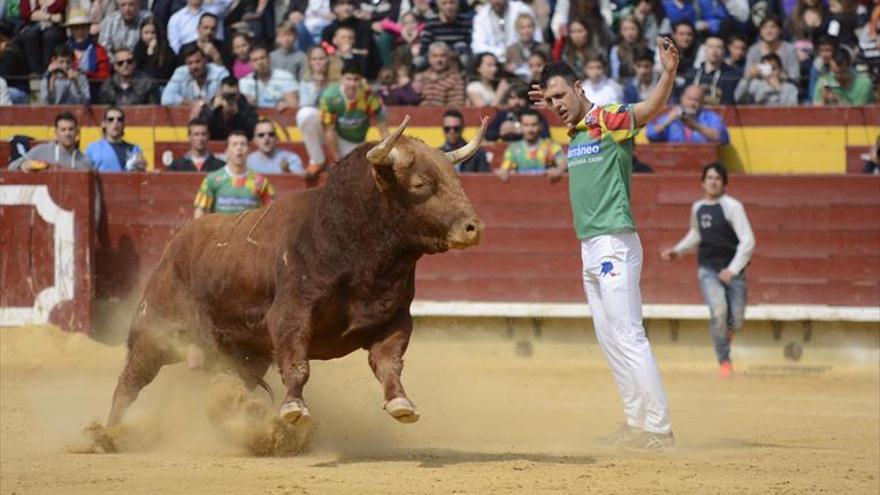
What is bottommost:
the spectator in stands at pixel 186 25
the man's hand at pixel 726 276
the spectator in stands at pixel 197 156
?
the man's hand at pixel 726 276

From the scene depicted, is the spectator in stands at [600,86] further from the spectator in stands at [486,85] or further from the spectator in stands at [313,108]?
the spectator in stands at [313,108]

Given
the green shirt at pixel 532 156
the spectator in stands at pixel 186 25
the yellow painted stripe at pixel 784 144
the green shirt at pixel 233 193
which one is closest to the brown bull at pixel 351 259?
the green shirt at pixel 233 193

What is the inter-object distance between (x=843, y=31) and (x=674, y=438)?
6.78m

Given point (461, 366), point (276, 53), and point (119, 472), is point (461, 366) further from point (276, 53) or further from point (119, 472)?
point (119, 472)

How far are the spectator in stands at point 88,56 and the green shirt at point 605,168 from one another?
25.3 feet

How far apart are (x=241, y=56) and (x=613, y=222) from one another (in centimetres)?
770

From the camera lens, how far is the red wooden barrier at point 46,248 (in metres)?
13.2

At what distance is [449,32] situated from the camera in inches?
576

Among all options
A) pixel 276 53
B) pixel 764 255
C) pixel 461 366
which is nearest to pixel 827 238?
pixel 764 255

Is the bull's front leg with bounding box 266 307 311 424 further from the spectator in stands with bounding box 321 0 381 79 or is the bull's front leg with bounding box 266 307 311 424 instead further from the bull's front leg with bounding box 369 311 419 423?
the spectator in stands with bounding box 321 0 381 79

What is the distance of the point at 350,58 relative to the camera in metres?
13.9

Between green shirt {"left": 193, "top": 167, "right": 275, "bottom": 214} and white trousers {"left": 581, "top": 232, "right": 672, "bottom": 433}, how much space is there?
4218 mm

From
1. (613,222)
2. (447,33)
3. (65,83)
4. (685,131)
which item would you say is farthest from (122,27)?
(613,222)

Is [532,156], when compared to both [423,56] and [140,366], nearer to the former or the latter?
[423,56]
